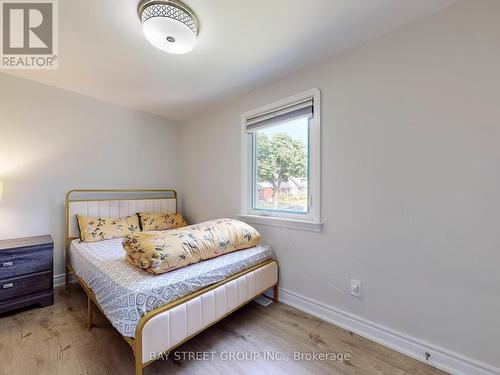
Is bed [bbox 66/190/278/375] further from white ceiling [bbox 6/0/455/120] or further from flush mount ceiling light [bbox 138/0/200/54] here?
white ceiling [bbox 6/0/455/120]

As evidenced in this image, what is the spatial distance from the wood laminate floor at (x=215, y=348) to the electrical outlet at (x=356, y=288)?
0.96 feet

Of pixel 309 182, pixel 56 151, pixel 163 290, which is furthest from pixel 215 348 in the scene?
pixel 56 151

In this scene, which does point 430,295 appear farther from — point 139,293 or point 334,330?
point 139,293

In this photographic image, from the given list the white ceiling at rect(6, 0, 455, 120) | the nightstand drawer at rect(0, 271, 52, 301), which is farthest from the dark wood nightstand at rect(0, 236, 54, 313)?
the white ceiling at rect(6, 0, 455, 120)

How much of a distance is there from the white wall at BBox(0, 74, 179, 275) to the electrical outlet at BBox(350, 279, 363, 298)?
9.06ft

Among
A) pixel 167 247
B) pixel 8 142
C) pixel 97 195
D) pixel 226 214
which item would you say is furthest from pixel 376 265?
pixel 8 142

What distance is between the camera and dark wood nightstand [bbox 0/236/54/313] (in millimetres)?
1852

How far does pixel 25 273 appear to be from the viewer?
6.35ft

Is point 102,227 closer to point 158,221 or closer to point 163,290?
point 158,221

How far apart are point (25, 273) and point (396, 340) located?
300cm

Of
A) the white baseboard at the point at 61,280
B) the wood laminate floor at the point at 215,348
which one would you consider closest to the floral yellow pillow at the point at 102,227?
the white baseboard at the point at 61,280

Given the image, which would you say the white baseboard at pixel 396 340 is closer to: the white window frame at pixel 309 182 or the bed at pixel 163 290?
the bed at pixel 163 290

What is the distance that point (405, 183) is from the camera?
1.47 meters

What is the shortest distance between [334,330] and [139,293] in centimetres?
144
